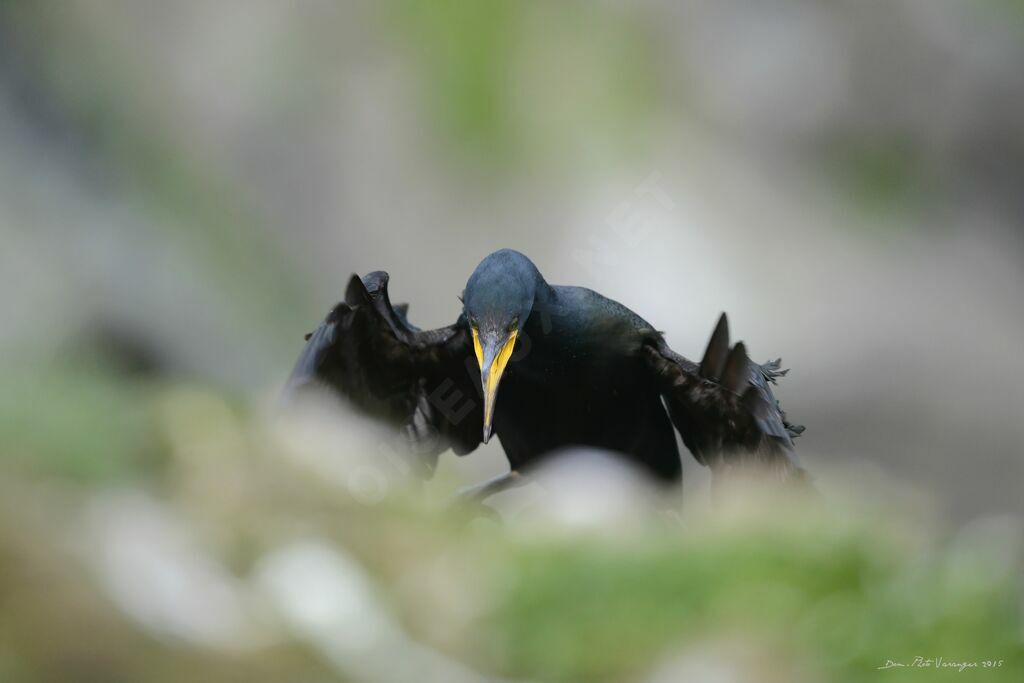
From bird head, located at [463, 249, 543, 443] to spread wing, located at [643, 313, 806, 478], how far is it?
0.75 metres

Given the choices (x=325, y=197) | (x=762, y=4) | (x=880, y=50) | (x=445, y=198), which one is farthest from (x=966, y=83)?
(x=325, y=197)

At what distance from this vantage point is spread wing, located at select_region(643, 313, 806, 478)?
14.7 feet

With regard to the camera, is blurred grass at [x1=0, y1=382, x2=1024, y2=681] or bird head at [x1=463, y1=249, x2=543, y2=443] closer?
blurred grass at [x1=0, y1=382, x2=1024, y2=681]

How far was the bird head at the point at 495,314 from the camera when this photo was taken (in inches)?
173

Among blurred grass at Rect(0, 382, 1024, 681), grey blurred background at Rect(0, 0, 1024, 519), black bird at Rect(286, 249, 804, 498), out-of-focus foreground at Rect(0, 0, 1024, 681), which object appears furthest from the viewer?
grey blurred background at Rect(0, 0, 1024, 519)

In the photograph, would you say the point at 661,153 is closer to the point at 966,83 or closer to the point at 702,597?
the point at 966,83

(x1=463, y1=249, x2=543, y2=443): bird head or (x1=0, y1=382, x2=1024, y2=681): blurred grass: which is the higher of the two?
(x1=463, y1=249, x2=543, y2=443): bird head

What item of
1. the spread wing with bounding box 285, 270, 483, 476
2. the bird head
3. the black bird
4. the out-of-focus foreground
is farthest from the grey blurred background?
the bird head

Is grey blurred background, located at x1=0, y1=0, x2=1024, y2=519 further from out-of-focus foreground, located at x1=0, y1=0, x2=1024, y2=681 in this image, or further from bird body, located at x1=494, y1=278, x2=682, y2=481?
bird body, located at x1=494, y1=278, x2=682, y2=481

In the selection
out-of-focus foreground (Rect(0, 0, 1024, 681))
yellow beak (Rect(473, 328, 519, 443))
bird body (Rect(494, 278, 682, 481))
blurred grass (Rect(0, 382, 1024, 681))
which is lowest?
blurred grass (Rect(0, 382, 1024, 681))

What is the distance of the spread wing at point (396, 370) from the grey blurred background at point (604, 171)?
14.5 feet

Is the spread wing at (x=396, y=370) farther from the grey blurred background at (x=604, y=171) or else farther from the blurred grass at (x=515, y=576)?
the grey blurred background at (x=604, y=171)

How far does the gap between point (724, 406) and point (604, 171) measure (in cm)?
654

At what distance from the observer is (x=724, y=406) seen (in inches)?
183
